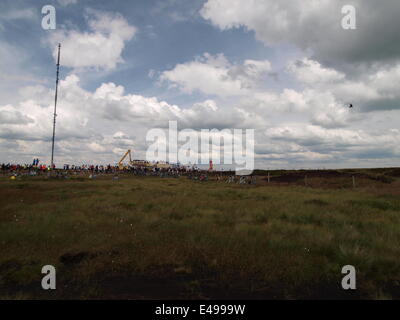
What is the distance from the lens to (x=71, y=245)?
8242 millimetres

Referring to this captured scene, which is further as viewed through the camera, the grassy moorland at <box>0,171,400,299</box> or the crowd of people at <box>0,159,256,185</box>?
the crowd of people at <box>0,159,256,185</box>

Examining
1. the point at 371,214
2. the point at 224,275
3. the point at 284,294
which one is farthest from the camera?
the point at 371,214

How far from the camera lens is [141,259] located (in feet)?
23.2

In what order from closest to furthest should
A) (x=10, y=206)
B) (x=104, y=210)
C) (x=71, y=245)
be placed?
(x=71, y=245) < (x=104, y=210) < (x=10, y=206)

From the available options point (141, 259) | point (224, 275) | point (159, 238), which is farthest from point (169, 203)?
point (224, 275)

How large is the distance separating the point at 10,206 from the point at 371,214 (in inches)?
811

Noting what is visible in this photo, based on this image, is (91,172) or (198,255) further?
(91,172)

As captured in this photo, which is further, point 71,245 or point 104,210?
point 104,210

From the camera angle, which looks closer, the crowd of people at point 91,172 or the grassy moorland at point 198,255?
the grassy moorland at point 198,255
